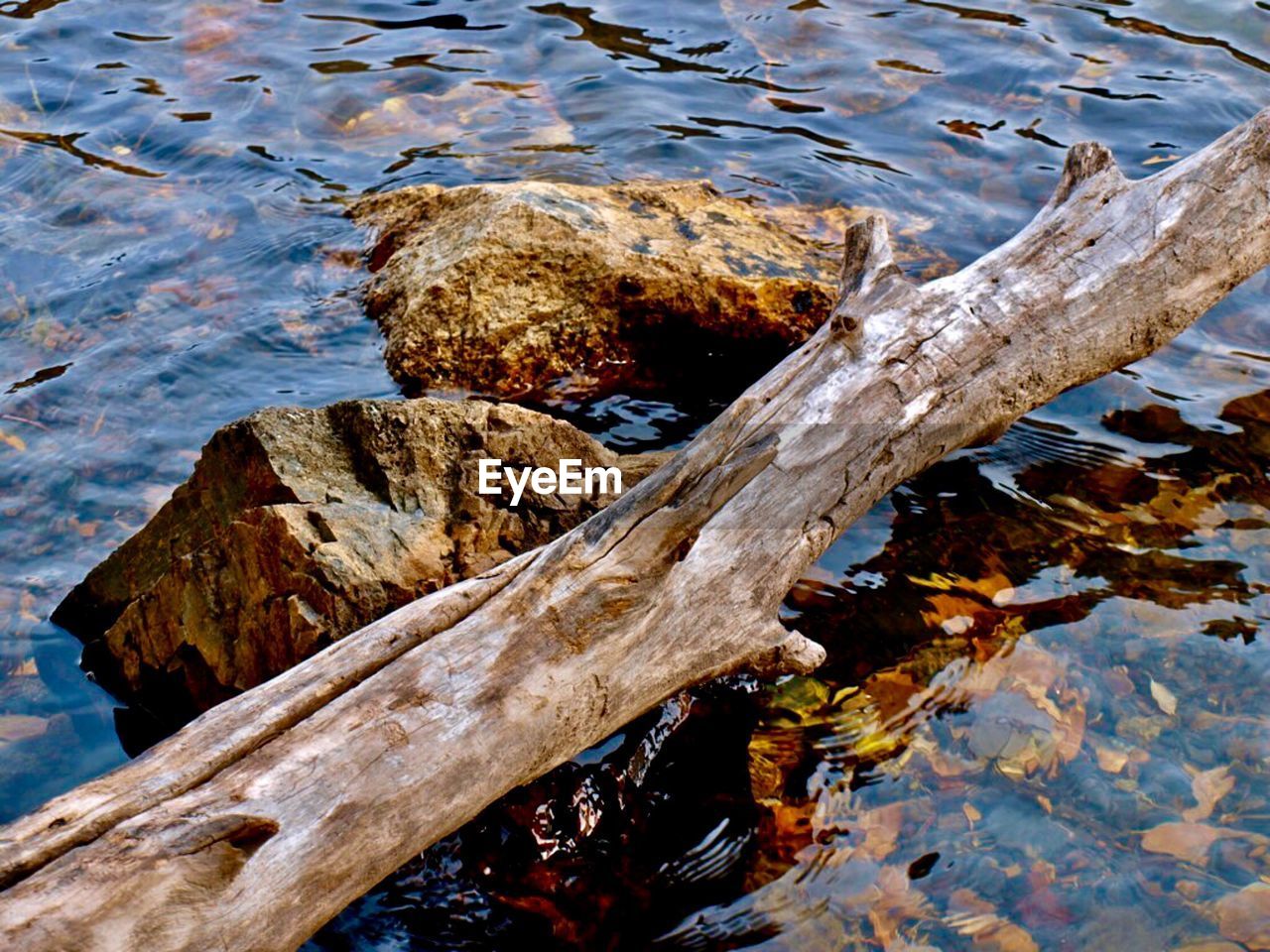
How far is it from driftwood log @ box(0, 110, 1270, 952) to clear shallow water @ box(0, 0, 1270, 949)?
1.68ft

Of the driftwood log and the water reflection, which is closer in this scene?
the driftwood log

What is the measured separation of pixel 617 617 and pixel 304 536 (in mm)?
991

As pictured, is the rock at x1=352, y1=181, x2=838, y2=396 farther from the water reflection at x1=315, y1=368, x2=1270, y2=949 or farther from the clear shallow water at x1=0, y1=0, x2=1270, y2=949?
the water reflection at x1=315, y1=368, x2=1270, y2=949

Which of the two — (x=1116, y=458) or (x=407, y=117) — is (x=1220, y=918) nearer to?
(x=1116, y=458)

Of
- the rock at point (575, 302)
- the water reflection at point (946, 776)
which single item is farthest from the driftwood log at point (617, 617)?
the rock at point (575, 302)

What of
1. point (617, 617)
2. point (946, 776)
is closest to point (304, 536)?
point (617, 617)

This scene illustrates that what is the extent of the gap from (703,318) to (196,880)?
360 cm

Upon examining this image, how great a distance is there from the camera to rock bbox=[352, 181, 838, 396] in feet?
18.8

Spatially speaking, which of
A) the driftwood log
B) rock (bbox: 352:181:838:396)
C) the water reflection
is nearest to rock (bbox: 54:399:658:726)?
the driftwood log

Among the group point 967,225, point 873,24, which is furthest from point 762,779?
point 873,24

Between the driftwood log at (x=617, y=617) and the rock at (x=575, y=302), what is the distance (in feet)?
4.33

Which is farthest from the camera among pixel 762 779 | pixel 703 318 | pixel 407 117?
pixel 407 117

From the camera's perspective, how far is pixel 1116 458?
5398 millimetres

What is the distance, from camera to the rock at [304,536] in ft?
12.5
